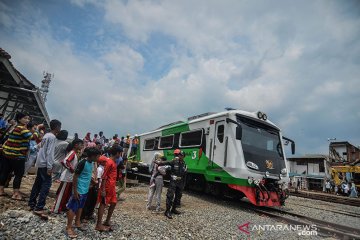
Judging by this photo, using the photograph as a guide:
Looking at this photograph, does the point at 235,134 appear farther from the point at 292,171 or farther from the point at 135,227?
the point at 292,171

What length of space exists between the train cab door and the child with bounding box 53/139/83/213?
16.8ft

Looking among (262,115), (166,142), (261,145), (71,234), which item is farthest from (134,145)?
(71,234)

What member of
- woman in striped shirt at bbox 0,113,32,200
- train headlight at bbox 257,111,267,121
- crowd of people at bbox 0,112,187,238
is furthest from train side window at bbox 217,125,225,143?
woman in striped shirt at bbox 0,113,32,200

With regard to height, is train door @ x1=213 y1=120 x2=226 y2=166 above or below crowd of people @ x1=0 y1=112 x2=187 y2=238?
above

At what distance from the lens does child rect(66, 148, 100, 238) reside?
4.02 metres

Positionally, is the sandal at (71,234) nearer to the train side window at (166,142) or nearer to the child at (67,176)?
the child at (67,176)

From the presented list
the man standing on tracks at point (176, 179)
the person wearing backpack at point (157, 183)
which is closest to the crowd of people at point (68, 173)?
the man standing on tracks at point (176, 179)

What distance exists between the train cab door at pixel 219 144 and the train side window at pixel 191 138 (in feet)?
3.38

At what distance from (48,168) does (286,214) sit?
7.59 m

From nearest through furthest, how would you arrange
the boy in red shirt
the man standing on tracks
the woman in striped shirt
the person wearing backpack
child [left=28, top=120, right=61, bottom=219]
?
the boy in red shirt, child [left=28, top=120, right=61, bottom=219], the woman in striped shirt, the man standing on tracks, the person wearing backpack

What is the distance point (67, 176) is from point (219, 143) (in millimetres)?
5558

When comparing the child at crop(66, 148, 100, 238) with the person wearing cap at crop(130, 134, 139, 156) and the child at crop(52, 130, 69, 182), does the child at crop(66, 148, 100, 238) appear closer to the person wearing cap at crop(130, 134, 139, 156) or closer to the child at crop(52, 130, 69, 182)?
the child at crop(52, 130, 69, 182)

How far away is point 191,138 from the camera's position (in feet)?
34.8

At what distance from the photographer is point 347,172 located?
75.2 ft
